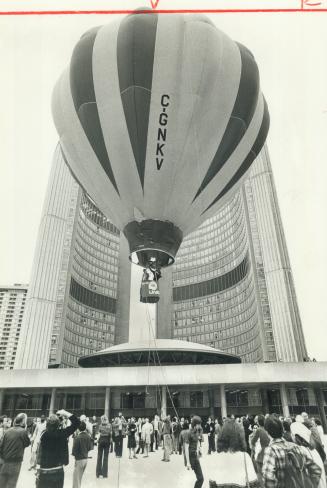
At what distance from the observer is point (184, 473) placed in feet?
35.9

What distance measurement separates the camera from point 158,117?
12.7 meters

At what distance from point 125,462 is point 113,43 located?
48.8 ft

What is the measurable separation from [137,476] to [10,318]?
14132 centimetres

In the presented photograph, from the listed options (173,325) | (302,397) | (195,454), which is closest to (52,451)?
(195,454)

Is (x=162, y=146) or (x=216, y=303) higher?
(x=216, y=303)

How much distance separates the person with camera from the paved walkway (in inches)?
133

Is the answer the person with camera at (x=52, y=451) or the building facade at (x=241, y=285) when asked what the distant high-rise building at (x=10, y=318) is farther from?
the person with camera at (x=52, y=451)

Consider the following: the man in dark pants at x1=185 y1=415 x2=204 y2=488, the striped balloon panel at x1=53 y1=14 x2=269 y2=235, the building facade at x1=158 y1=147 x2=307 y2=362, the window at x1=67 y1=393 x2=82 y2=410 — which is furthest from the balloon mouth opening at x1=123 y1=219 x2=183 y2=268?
the building facade at x1=158 y1=147 x2=307 y2=362

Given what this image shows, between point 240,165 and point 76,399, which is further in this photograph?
point 76,399

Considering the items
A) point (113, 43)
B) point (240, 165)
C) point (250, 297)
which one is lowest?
point (240, 165)

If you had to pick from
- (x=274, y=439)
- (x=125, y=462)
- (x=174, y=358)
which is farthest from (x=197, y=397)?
(x=274, y=439)

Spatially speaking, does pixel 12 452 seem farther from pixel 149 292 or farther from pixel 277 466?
pixel 149 292

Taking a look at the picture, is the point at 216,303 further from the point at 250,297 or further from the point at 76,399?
the point at 76,399

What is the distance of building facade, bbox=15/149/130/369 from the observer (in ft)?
198
